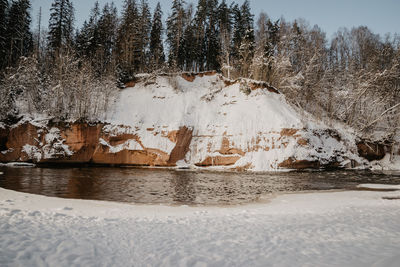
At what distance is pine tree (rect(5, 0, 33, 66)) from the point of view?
107ft

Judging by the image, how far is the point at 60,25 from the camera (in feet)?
119

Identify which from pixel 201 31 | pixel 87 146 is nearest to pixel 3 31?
pixel 87 146

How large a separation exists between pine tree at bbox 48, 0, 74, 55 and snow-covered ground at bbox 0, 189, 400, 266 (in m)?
36.5

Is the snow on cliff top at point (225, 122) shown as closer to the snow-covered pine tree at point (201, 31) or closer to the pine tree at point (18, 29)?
the snow-covered pine tree at point (201, 31)

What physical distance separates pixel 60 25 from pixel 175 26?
18.8m

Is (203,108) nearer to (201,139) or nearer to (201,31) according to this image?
(201,139)

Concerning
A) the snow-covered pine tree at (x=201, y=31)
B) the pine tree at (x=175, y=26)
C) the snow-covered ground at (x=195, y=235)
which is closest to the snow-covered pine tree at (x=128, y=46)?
the pine tree at (x=175, y=26)

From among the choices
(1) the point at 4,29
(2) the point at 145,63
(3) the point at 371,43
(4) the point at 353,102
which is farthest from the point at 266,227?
(3) the point at 371,43

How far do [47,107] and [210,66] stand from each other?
25.5 meters

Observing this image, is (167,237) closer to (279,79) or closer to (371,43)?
(279,79)

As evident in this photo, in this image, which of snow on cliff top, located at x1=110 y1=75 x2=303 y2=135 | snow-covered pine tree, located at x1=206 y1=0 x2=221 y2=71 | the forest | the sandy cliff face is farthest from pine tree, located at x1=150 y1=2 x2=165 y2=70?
the sandy cliff face

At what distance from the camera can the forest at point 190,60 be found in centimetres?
2434

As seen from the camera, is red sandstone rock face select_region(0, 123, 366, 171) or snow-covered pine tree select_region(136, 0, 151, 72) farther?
snow-covered pine tree select_region(136, 0, 151, 72)

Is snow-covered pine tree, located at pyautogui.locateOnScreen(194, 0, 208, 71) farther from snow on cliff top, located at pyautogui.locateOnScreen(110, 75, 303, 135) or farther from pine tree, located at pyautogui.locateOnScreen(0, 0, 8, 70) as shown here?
pine tree, located at pyautogui.locateOnScreen(0, 0, 8, 70)
